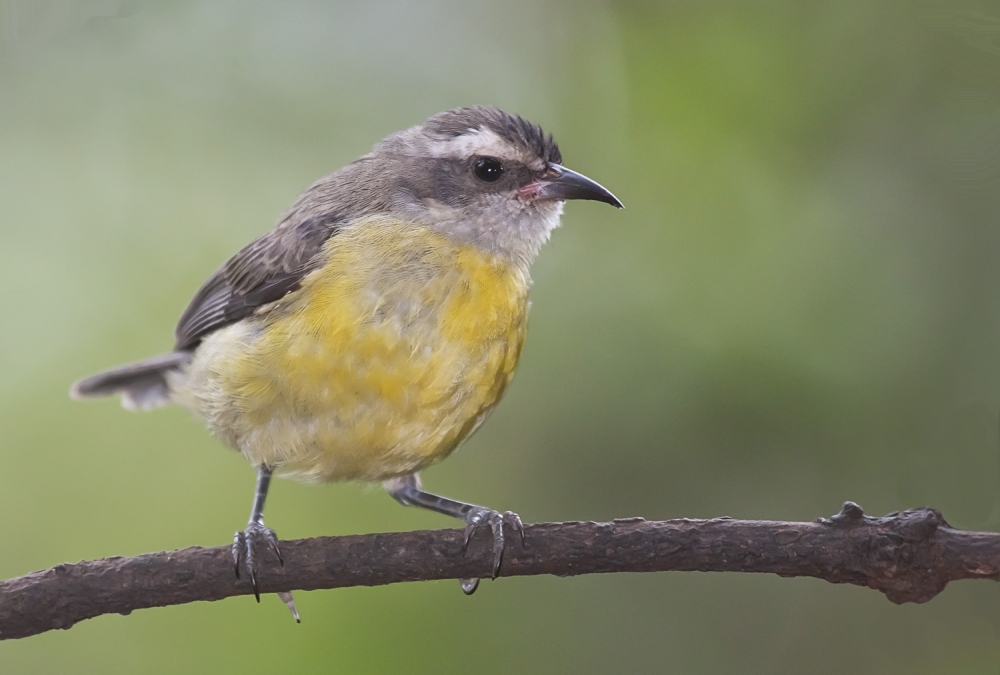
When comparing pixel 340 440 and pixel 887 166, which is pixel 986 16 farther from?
pixel 340 440

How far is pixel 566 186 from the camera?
139 inches

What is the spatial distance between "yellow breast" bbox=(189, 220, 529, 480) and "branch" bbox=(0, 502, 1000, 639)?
1.55ft

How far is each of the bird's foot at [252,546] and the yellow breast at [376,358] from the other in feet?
1.01

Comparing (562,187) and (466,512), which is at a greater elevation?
(562,187)

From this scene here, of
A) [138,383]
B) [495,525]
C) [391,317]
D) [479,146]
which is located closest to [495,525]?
[495,525]

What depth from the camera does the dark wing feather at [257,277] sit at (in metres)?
3.53

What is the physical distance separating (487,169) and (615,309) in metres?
0.97

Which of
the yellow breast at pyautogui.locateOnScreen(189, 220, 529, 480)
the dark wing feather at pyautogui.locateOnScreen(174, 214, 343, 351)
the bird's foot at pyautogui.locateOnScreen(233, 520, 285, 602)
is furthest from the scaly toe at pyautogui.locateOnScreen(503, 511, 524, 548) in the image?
the dark wing feather at pyautogui.locateOnScreen(174, 214, 343, 351)

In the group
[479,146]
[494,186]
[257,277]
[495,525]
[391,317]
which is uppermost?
[479,146]

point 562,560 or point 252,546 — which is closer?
point 562,560

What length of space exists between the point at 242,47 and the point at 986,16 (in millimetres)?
3576

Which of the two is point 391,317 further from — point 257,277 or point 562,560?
point 562,560

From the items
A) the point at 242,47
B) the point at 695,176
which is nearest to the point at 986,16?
the point at 695,176

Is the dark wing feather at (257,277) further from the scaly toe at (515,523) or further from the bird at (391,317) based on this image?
the scaly toe at (515,523)
